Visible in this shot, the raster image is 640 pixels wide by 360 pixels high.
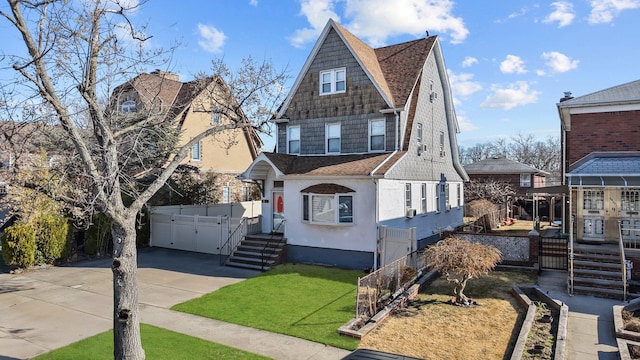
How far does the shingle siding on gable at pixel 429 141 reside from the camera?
58.6 ft

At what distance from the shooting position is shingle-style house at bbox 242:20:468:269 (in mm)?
15773

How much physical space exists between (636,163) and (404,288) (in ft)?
32.3

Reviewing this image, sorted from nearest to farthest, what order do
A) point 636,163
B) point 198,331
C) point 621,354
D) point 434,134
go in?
point 621,354 → point 198,331 → point 636,163 → point 434,134

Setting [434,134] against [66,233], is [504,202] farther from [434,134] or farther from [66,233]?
[66,233]

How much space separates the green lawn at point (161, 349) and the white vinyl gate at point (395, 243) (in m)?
7.73

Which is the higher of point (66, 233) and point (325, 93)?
point (325, 93)

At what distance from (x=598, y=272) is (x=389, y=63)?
12877mm

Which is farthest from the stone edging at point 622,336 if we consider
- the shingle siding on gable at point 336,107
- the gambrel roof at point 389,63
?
the gambrel roof at point 389,63

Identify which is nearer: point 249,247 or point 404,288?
point 404,288

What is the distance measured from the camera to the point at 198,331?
916 centimetres

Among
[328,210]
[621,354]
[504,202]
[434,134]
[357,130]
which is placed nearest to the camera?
[621,354]

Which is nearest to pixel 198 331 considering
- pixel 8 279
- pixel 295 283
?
pixel 295 283

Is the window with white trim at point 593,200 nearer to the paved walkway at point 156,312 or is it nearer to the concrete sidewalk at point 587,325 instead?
the paved walkway at point 156,312

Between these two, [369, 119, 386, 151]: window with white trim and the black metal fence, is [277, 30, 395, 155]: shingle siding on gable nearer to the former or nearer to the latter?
[369, 119, 386, 151]: window with white trim
